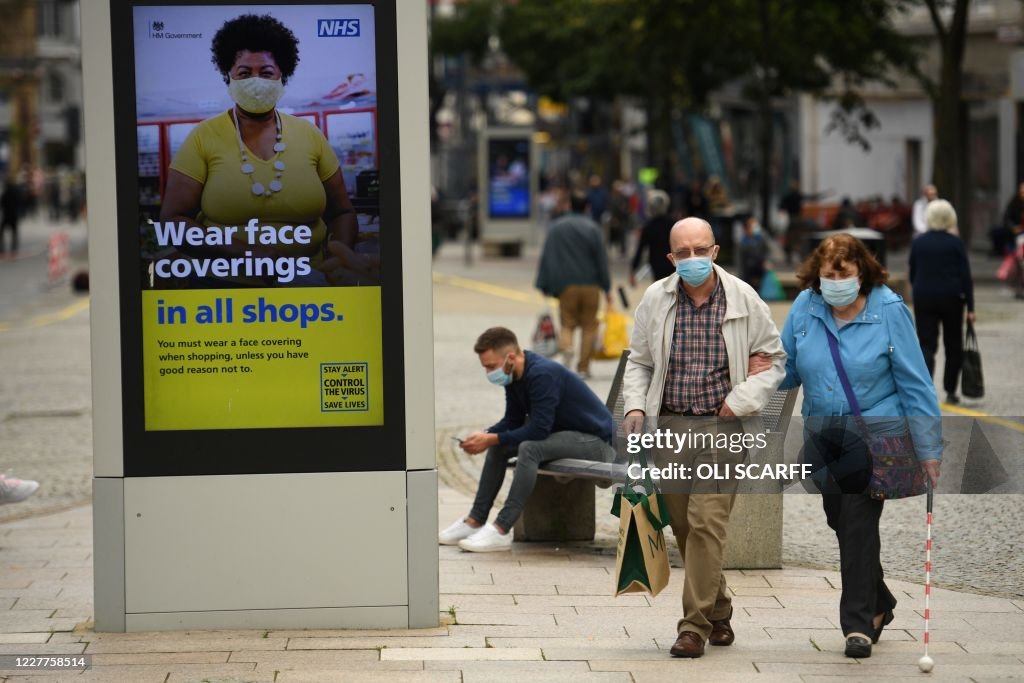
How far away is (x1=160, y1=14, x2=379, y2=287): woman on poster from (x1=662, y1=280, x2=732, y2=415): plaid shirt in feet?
4.86

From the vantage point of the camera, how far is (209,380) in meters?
6.77

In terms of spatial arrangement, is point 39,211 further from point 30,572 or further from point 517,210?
point 30,572

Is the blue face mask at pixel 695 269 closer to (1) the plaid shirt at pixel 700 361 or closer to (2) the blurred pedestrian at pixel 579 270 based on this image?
(1) the plaid shirt at pixel 700 361

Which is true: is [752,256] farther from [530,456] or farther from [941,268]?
[530,456]

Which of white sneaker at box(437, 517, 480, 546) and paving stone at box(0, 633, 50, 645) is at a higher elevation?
paving stone at box(0, 633, 50, 645)

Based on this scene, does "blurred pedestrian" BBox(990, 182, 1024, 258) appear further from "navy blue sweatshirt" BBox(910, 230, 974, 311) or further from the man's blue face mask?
the man's blue face mask

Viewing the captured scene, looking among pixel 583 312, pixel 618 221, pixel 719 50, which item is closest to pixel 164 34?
pixel 583 312

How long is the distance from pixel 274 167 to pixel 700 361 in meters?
1.80

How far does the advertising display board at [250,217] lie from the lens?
6.69 m

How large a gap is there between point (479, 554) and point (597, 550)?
62cm

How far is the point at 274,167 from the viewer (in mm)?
6707

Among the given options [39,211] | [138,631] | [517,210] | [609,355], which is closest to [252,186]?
[138,631]

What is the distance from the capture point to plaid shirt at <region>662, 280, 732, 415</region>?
6.53m

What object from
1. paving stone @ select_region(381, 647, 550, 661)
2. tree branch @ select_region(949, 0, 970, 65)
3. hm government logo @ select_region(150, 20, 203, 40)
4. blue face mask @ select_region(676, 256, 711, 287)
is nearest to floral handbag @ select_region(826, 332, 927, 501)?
blue face mask @ select_region(676, 256, 711, 287)
